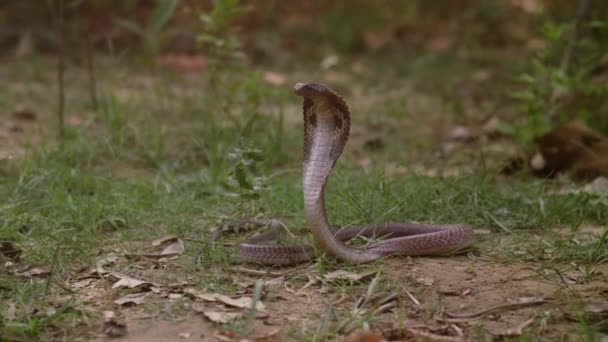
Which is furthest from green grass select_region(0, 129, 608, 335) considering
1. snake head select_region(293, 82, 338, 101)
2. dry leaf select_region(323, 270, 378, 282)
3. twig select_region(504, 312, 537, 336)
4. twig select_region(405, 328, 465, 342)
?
twig select_region(405, 328, 465, 342)

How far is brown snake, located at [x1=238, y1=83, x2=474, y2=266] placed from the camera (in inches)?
147

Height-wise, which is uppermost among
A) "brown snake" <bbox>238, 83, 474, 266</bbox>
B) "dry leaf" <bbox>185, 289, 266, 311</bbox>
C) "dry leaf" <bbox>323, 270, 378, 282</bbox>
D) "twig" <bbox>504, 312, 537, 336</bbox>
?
"brown snake" <bbox>238, 83, 474, 266</bbox>

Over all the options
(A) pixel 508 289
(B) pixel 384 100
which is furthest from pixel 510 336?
(B) pixel 384 100

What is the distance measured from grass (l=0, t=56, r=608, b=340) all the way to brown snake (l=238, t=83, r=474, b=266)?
148 mm

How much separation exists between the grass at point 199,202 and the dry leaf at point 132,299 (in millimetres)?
162

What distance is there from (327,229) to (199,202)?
1556 mm

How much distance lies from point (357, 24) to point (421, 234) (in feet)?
23.6

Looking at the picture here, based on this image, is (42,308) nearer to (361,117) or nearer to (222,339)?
(222,339)

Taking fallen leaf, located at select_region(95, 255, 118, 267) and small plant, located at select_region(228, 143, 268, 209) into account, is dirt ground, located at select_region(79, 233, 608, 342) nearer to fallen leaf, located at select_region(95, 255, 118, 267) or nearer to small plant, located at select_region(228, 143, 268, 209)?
fallen leaf, located at select_region(95, 255, 118, 267)

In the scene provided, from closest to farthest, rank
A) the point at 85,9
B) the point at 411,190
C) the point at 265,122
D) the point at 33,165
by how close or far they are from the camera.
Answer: the point at 411,190
the point at 33,165
the point at 265,122
the point at 85,9

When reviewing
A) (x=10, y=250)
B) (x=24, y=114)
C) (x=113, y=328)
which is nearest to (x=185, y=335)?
(x=113, y=328)

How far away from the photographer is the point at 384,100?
328 inches

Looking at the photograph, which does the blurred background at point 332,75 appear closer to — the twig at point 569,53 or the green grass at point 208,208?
the twig at point 569,53

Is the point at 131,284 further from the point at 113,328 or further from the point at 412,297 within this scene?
the point at 412,297
